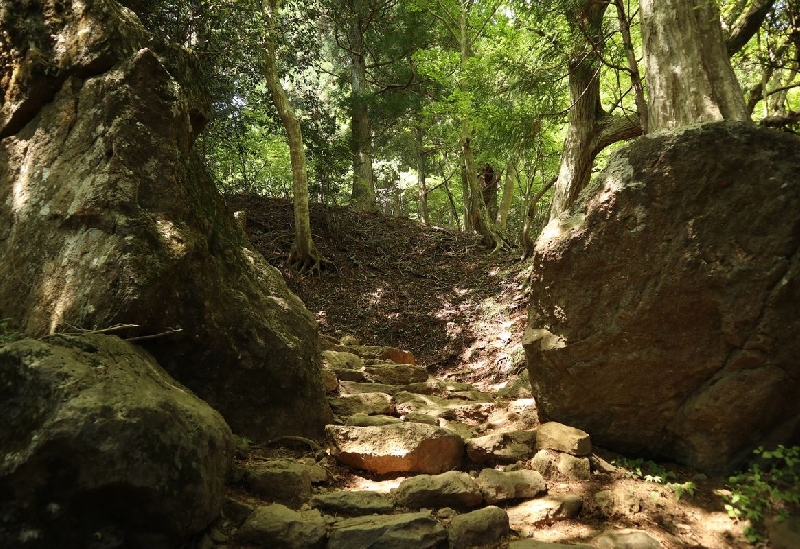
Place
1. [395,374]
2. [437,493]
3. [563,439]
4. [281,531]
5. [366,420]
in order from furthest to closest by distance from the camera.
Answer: [395,374]
[366,420]
[563,439]
[437,493]
[281,531]

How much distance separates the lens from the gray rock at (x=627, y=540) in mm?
2588

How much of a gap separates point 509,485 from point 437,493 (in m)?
0.52

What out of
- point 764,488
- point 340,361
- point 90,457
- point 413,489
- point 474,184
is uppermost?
point 474,184

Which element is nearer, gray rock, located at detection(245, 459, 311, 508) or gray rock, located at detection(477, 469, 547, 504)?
gray rock, located at detection(245, 459, 311, 508)

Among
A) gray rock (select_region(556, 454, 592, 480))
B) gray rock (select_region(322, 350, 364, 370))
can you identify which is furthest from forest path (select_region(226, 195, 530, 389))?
gray rock (select_region(556, 454, 592, 480))

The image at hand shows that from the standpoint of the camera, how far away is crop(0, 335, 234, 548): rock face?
6.16ft

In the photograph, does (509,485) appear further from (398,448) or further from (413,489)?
(398,448)

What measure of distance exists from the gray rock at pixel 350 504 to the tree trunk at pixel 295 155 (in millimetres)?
7370

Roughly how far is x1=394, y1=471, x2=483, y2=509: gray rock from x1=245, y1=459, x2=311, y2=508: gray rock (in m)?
0.60

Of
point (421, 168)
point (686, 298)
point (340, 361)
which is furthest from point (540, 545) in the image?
point (421, 168)

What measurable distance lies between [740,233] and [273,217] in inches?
429

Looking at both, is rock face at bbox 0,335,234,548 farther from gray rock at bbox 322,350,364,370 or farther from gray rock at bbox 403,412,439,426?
gray rock at bbox 322,350,364,370

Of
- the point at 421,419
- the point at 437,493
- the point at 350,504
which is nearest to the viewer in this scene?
the point at 350,504

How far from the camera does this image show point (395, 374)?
6.46 m
